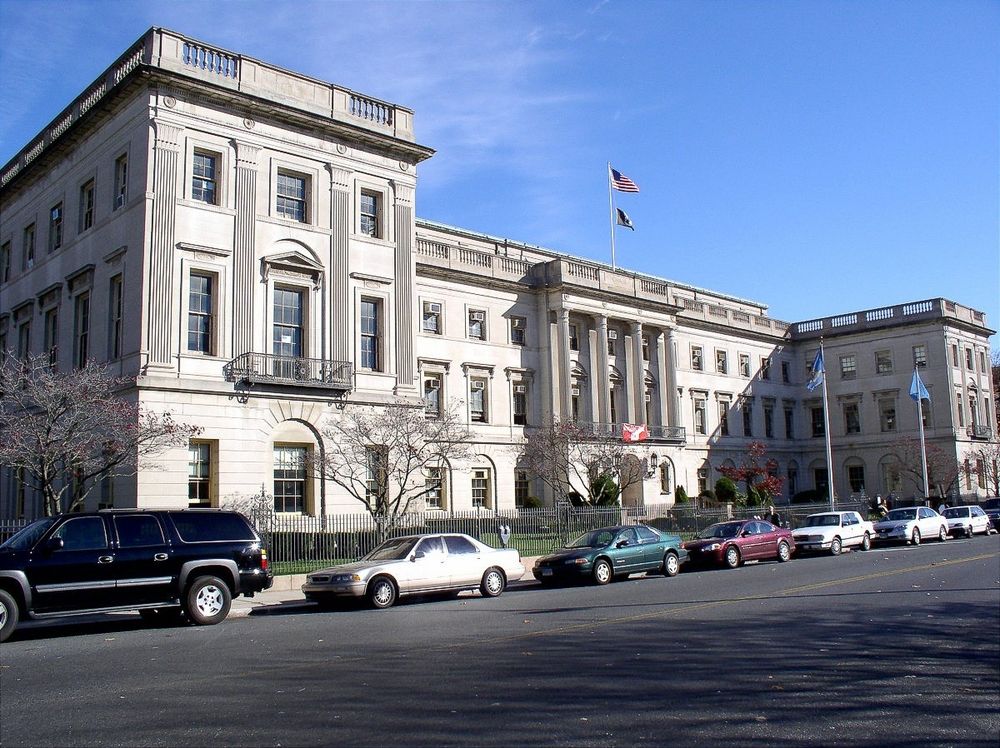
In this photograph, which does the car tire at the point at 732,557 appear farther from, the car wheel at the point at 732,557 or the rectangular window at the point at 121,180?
the rectangular window at the point at 121,180

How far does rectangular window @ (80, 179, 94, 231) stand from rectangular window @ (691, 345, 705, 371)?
42.5m

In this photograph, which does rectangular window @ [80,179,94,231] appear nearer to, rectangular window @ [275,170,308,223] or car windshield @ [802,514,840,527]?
rectangular window @ [275,170,308,223]

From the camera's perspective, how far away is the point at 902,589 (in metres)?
17.9

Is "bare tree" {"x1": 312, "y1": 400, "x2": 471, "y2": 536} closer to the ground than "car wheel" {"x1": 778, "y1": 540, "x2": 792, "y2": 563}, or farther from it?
farther from it

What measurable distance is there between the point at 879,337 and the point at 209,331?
187 feet

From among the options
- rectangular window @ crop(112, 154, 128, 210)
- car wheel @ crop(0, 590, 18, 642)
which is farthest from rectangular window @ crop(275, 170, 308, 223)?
car wheel @ crop(0, 590, 18, 642)

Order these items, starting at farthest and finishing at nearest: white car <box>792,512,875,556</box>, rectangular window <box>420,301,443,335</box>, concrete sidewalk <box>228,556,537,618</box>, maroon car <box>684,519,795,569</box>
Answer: rectangular window <box>420,301,443,335</box>
white car <box>792,512,875,556</box>
maroon car <box>684,519,795,569</box>
concrete sidewalk <box>228,556,537,618</box>

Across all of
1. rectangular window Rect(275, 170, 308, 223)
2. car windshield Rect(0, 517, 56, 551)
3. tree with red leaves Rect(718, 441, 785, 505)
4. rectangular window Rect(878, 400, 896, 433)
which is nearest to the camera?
car windshield Rect(0, 517, 56, 551)

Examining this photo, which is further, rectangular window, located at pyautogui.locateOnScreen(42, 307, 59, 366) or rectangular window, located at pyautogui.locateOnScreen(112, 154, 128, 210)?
rectangular window, located at pyautogui.locateOnScreen(42, 307, 59, 366)

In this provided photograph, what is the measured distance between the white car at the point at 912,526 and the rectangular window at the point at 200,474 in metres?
25.5

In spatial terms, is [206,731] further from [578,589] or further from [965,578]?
[965,578]

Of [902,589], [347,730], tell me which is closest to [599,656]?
[347,730]

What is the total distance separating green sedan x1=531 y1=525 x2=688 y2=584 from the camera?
23609 mm

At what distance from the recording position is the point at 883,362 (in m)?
71.8
